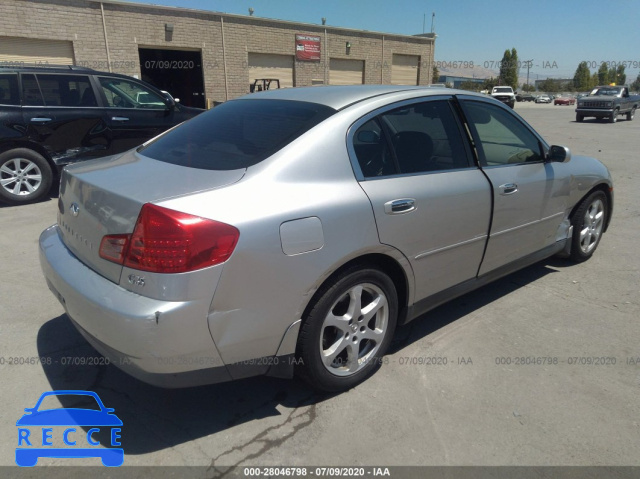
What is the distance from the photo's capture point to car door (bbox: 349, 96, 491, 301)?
2.66m

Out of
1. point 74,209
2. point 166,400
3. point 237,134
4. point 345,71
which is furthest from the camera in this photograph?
point 345,71

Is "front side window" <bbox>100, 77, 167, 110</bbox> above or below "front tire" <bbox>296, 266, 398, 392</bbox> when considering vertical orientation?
above

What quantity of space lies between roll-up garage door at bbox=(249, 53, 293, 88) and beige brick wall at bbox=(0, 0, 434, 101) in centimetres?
32

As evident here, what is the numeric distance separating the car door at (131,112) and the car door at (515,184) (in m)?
5.36

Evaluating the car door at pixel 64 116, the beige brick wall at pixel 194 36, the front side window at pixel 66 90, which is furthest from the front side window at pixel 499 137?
the beige brick wall at pixel 194 36

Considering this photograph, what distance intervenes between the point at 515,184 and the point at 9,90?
648cm

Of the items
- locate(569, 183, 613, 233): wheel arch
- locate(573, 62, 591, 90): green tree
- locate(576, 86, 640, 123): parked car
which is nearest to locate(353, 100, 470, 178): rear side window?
locate(569, 183, 613, 233): wheel arch

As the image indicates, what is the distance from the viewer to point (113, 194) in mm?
2270

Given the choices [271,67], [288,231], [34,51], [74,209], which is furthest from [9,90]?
[271,67]

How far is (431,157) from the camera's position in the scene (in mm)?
3041

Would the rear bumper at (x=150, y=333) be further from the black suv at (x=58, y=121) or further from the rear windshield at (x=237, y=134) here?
the black suv at (x=58, y=121)

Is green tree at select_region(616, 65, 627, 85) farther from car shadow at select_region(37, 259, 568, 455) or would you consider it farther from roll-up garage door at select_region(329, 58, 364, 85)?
car shadow at select_region(37, 259, 568, 455)

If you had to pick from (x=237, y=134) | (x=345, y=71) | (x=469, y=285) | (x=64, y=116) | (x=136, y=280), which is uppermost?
(x=345, y=71)

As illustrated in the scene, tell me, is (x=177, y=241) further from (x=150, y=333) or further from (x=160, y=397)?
(x=160, y=397)
